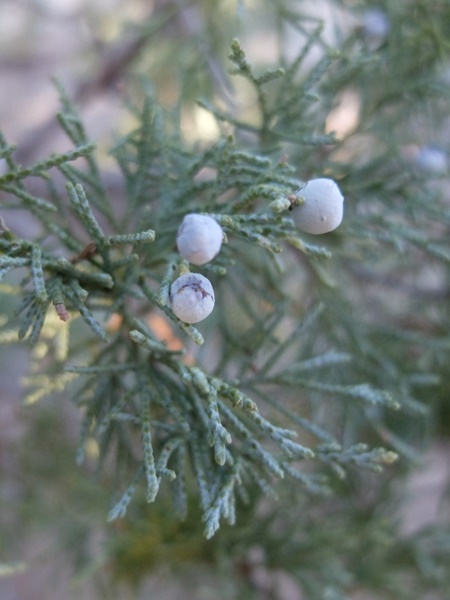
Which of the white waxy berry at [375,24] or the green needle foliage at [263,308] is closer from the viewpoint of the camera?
the green needle foliage at [263,308]

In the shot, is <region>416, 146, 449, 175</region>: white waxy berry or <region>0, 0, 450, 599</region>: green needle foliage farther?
<region>416, 146, 449, 175</region>: white waxy berry

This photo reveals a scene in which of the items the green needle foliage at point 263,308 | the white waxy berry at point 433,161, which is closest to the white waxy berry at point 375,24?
the green needle foliage at point 263,308

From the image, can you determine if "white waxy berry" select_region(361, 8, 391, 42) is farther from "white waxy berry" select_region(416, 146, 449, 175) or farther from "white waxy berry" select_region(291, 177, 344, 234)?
"white waxy berry" select_region(291, 177, 344, 234)

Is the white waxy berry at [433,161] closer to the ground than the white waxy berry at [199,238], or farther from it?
closer to the ground

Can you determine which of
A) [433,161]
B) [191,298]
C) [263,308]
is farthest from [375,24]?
[191,298]

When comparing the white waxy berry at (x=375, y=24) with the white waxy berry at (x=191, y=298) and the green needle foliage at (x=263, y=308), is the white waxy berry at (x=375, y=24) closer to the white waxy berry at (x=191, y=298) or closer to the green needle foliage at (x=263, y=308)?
the green needle foliage at (x=263, y=308)

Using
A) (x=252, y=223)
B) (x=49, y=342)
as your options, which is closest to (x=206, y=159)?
(x=252, y=223)

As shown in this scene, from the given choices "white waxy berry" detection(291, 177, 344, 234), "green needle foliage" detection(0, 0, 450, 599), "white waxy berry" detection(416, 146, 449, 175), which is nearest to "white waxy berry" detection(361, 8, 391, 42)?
"green needle foliage" detection(0, 0, 450, 599)
